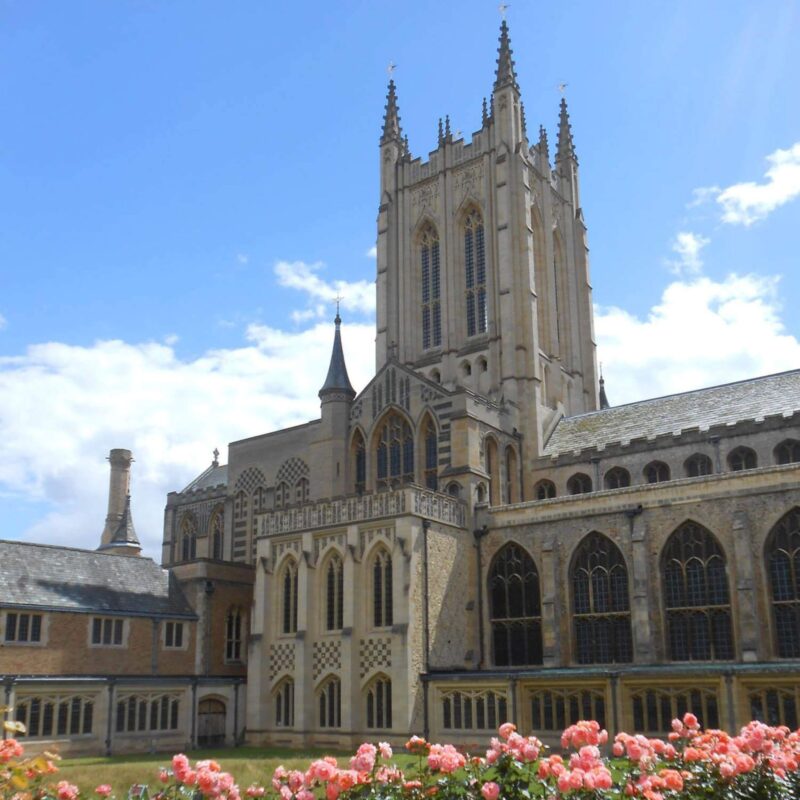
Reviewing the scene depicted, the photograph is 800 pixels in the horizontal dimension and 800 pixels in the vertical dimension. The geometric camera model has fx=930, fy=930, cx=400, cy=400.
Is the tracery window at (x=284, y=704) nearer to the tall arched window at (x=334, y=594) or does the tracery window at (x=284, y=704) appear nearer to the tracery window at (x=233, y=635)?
the tall arched window at (x=334, y=594)

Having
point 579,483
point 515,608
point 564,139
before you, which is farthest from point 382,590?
point 564,139

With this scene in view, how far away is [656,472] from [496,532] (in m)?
8.41

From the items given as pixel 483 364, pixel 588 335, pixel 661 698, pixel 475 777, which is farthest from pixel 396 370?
pixel 475 777

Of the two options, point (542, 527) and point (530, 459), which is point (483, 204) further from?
point (542, 527)

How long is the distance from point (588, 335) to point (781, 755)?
47.3 meters

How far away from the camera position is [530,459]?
4584 cm

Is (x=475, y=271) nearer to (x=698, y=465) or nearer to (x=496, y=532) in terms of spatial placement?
(x=698, y=465)

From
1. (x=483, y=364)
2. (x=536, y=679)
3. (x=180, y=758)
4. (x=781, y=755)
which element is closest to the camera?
(x=180, y=758)

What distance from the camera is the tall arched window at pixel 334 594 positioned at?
1481 inches

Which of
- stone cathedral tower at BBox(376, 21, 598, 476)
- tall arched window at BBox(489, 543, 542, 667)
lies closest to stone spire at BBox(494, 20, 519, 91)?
stone cathedral tower at BBox(376, 21, 598, 476)

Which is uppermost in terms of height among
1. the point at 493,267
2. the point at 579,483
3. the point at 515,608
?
the point at 493,267

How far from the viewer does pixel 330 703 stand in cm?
3669

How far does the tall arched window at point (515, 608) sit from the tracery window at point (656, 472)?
7.88 metres

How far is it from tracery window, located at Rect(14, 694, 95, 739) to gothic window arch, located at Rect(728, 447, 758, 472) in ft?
90.0
